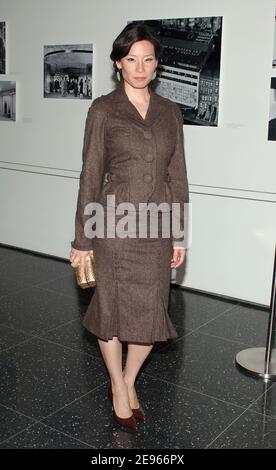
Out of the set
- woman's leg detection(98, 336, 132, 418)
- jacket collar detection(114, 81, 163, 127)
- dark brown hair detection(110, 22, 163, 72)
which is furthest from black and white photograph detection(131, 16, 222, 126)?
woman's leg detection(98, 336, 132, 418)

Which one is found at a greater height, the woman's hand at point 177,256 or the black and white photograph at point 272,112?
the black and white photograph at point 272,112

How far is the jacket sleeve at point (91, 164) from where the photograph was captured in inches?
102

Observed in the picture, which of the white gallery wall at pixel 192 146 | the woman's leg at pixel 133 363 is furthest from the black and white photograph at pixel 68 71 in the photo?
the woman's leg at pixel 133 363

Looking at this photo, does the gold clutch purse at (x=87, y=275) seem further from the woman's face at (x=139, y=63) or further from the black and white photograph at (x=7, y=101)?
the black and white photograph at (x=7, y=101)

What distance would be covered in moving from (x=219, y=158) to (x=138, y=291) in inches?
88.4

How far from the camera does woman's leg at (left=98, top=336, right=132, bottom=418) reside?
2801 mm

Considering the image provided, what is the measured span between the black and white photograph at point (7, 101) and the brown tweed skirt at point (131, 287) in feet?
12.4

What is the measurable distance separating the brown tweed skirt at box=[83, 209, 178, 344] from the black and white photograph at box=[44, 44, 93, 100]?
119 inches

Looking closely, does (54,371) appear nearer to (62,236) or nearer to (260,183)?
(260,183)

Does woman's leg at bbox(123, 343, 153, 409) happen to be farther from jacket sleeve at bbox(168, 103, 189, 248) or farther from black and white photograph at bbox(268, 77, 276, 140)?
black and white photograph at bbox(268, 77, 276, 140)

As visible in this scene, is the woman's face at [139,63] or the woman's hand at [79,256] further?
the woman's hand at [79,256]

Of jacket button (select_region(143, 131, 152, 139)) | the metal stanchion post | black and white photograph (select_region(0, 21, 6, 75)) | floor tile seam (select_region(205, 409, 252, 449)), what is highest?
black and white photograph (select_region(0, 21, 6, 75))
